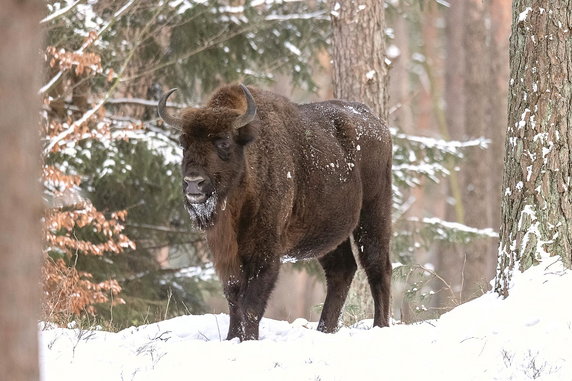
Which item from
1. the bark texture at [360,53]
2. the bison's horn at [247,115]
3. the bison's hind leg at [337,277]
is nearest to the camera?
the bison's horn at [247,115]

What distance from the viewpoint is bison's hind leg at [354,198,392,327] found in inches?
387

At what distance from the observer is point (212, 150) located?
7.79 meters

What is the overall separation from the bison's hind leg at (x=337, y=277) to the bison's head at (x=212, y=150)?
2024 mm

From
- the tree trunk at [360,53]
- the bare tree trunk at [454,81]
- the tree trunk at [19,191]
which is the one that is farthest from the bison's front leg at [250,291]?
the bare tree trunk at [454,81]

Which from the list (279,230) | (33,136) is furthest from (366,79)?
(33,136)

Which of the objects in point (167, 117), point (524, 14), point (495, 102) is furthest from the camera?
point (495, 102)

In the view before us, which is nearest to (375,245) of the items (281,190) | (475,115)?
(281,190)

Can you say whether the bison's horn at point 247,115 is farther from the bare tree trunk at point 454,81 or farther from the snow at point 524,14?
the bare tree trunk at point 454,81

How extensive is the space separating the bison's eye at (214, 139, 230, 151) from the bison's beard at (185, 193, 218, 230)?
0.42 metres

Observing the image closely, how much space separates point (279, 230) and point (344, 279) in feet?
6.06

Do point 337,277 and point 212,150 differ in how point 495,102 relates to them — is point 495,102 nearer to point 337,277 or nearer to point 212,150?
point 337,277

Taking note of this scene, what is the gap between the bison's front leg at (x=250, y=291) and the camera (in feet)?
25.4

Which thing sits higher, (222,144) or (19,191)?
(19,191)

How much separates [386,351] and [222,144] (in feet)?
8.27
